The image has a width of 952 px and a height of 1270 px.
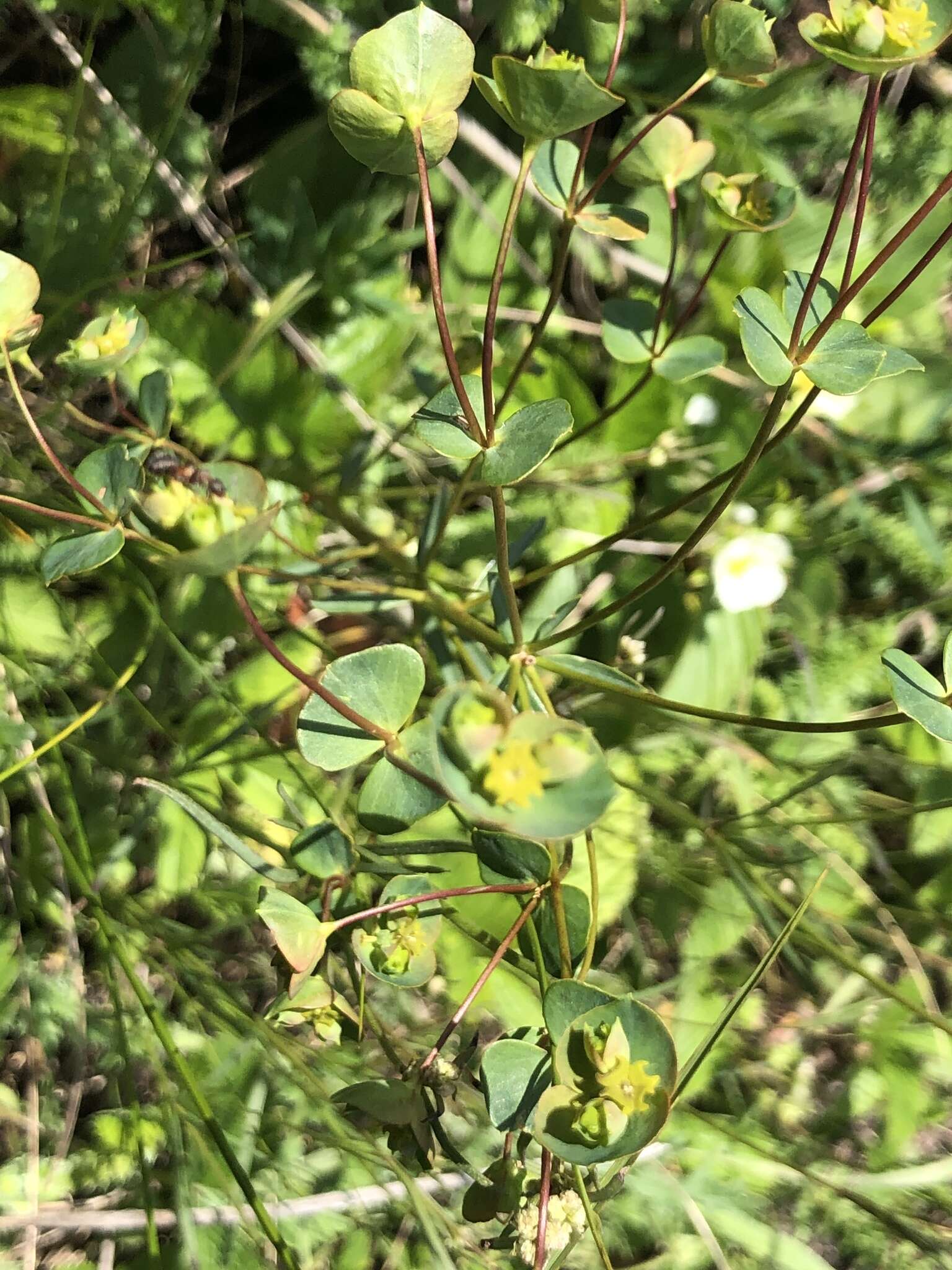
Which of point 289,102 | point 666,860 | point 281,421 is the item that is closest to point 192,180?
point 289,102

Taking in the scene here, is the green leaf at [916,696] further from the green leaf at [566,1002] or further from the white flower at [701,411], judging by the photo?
the white flower at [701,411]

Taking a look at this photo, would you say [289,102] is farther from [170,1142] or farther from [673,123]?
[170,1142]

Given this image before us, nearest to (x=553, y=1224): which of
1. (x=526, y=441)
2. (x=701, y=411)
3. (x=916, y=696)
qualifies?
(x=916, y=696)

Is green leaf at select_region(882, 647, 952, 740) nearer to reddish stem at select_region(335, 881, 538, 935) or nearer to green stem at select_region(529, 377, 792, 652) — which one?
green stem at select_region(529, 377, 792, 652)

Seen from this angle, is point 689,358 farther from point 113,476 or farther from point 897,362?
point 113,476

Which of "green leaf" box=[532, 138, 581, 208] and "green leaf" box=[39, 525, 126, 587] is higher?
"green leaf" box=[532, 138, 581, 208]

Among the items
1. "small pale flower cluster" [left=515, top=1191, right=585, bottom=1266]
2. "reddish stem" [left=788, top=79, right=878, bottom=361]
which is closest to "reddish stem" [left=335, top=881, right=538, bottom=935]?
"small pale flower cluster" [left=515, top=1191, right=585, bottom=1266]

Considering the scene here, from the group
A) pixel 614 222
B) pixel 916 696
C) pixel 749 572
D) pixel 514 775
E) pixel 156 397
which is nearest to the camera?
pixel 514 775
